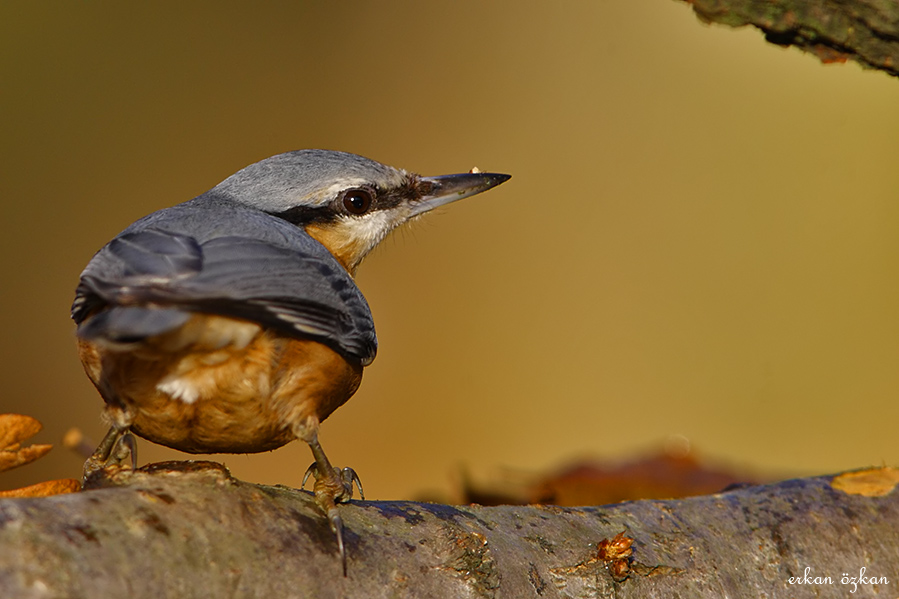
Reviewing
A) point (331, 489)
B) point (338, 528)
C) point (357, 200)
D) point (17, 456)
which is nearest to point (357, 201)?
point (357, 200)

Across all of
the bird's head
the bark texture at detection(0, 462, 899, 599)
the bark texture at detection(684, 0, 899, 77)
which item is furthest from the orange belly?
the bark texture at detection(684, 0, 899, 77)

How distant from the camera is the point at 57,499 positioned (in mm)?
1319

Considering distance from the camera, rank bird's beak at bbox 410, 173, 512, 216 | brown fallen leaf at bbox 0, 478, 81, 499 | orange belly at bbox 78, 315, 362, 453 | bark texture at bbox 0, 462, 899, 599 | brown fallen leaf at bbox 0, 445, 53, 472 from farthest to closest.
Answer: bird's beak at bbox 410, 173, 512, 216
orange belly at bbox 78, 315, 362, 453
brown fallen leaf at bbox 0, 445, 53, 472
brown fallen leaf at bbox 0, 478, 81, 499
bark texture at bbox 0, 462, 899, 599

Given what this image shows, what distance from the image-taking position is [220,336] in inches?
74.1

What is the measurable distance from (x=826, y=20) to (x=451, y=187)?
4.67 feet

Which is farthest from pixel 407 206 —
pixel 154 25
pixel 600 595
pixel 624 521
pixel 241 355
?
pixel 154 25

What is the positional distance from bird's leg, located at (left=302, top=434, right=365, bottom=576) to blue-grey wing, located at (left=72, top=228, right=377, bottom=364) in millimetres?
303

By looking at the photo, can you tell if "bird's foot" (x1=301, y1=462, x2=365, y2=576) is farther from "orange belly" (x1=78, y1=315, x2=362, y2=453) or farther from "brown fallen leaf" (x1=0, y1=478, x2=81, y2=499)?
"brown fallen leaf" (x1=0, y1=478, x2=81, y2=499)

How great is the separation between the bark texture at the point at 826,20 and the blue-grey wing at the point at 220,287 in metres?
1.42

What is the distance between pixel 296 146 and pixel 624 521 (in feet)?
11.5

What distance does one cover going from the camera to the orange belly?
6.22ft

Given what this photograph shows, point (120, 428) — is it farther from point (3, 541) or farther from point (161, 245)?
point (3, 541)

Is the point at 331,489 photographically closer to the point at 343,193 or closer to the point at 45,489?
the point at 45,489

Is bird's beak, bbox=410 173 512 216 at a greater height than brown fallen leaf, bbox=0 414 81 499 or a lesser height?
greater
